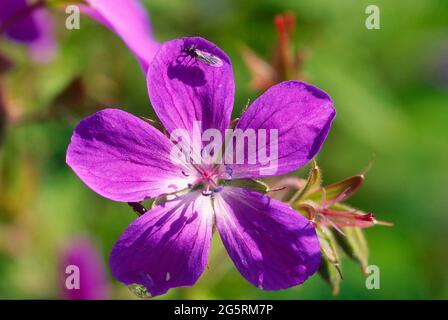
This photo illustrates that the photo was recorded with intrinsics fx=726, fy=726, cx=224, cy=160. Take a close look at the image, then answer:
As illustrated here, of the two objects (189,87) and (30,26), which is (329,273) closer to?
(189,87)

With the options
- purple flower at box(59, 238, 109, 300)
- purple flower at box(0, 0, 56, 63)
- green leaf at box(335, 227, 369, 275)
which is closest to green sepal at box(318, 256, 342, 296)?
green leaf at box(335, 227, 369, 275)

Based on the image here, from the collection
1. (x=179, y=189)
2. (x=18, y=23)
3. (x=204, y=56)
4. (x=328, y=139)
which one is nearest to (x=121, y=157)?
(x=179, y=189)

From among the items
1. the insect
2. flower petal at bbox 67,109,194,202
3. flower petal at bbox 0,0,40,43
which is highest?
flower petal at bbox 0,0,40,43

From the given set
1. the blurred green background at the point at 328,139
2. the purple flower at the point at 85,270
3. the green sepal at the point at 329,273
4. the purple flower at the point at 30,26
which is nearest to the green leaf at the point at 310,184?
the green sepal at the point at 329,273

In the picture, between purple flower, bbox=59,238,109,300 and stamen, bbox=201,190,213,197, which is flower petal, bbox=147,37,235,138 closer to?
stamen, bbox=201,190,213,197
